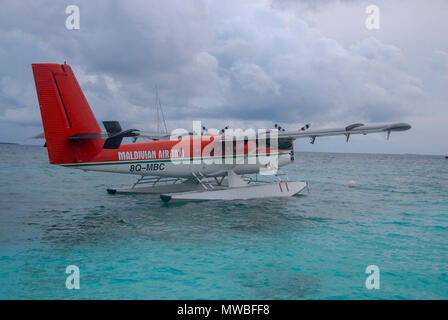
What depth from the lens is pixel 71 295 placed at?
4.67 meters

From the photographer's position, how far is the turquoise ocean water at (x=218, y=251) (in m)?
4.99

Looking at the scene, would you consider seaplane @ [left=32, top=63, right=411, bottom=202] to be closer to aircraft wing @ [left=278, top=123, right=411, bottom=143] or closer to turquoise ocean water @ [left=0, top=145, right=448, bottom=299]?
aircraft wing @ [left=278, top=123, right=411, bottom=143]

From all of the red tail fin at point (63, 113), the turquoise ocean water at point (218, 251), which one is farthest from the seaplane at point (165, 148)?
the turquoise ocean water at point (218, 251)

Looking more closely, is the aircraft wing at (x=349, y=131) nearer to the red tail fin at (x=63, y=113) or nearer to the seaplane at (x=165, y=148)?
the seaplane at (x=165, y=148)

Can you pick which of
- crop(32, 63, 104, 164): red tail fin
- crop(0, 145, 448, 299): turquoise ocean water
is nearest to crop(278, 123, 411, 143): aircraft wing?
crop(0, 145, 448, 299): turquoise ocean water

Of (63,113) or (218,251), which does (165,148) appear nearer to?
(63,113)

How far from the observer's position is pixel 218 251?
6711 mm

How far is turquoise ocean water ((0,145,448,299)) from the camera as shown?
4988 millimetres

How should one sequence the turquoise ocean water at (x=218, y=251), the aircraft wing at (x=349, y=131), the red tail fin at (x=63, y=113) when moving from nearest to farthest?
1. the turquoise ocean water at (x=218, y=251)
2. the aircraft wing at (x=349, y=131)
3. the red tail fin at (x=63, y=113)

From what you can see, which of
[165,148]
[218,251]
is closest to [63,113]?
[165,148]

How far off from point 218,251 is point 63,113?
7.59 m

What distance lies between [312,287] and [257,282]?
91cm

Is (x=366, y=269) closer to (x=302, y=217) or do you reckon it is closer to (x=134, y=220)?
(x=302, y=217)
